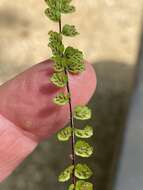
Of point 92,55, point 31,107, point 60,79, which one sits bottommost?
point 92,55

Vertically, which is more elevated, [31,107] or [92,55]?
[31,107]

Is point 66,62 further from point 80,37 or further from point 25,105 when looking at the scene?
point 80,37

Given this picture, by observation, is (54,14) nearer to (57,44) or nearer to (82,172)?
(57,44)

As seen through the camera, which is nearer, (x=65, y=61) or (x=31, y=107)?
(x=65, y=61)

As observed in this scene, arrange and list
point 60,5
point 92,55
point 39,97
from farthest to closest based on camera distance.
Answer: point 92,55 → point 39,97 → point 60,5


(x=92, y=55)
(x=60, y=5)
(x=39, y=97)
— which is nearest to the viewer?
(x=60, y=5)

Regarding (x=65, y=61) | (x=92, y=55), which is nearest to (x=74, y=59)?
(x=65, y=61)
